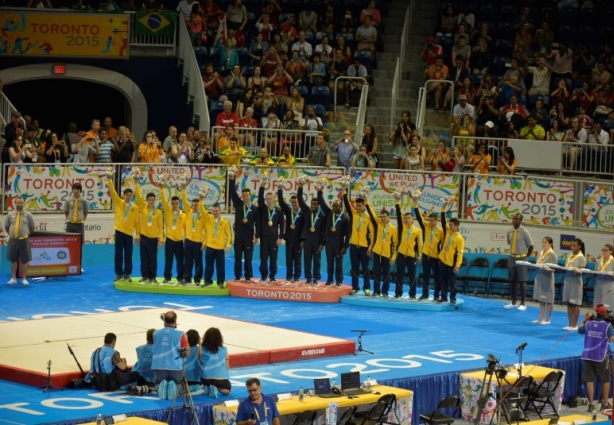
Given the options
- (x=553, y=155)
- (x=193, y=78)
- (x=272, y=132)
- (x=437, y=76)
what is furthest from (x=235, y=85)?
(x=553, y=155)

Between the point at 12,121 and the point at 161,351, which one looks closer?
the point at 161,351

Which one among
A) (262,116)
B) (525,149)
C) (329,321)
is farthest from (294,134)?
(329,321)

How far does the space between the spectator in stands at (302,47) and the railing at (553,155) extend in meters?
4.70

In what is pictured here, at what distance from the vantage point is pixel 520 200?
26594 millimetres

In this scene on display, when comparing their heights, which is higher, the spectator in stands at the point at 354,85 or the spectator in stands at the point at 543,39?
the spectator in stands at the point at 543,39

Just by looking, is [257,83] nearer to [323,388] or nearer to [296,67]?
[296,67]

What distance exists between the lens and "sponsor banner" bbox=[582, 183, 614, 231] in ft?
83.8

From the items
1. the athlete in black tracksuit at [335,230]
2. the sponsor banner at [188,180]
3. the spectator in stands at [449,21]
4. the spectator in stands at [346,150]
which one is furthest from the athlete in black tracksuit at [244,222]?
the spectator in stands at [449,21]

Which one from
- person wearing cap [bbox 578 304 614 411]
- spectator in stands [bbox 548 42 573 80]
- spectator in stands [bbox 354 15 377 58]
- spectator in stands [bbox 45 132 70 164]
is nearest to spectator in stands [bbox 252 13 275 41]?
spectator in stands [bbox 354 15 377 58]

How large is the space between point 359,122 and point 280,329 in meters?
9.40

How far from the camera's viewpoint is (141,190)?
2694 centimetres

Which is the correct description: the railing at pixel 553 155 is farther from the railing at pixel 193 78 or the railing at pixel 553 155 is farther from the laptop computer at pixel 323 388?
the laptop computer at pixel 323 388

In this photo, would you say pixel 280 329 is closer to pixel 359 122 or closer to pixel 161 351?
→ pixel 161 351

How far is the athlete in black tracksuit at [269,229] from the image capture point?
968 inches
